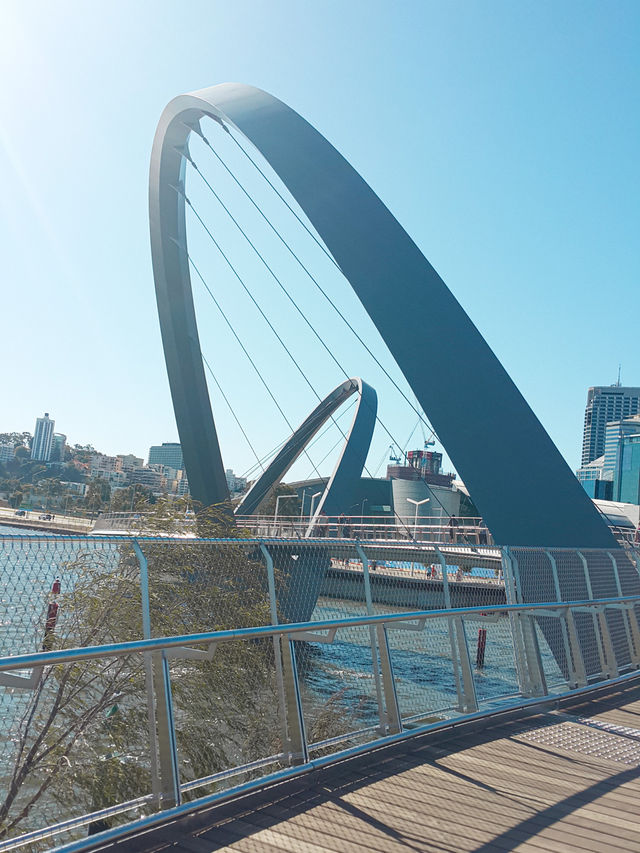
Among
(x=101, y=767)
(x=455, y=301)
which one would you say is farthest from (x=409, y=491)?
(x=101, y=767)

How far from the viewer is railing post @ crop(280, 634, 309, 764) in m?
4.08

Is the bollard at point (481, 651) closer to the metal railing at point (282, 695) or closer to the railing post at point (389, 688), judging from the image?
the metal railing at point (282, 695)

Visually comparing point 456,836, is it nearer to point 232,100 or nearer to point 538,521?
point 538,521

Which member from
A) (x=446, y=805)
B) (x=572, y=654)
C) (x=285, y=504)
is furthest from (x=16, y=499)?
(x=446, y=805)

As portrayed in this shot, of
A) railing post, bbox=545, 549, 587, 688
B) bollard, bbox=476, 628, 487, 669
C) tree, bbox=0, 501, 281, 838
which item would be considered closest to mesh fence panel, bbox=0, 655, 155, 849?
tree, bbox=0, 501, 281, 838

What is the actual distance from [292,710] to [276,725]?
201 cm

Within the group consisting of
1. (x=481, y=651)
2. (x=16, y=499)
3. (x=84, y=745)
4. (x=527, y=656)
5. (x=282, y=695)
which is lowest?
(x=481, y=651)

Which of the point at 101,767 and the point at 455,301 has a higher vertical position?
the point at 455,301

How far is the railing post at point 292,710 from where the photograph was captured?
4.08 m

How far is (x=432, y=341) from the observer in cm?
1406

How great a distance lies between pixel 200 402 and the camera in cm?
2177

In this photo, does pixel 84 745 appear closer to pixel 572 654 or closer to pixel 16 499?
pixel 572 654

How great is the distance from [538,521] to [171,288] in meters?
13.7

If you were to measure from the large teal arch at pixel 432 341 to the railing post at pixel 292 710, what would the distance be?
9272mm
